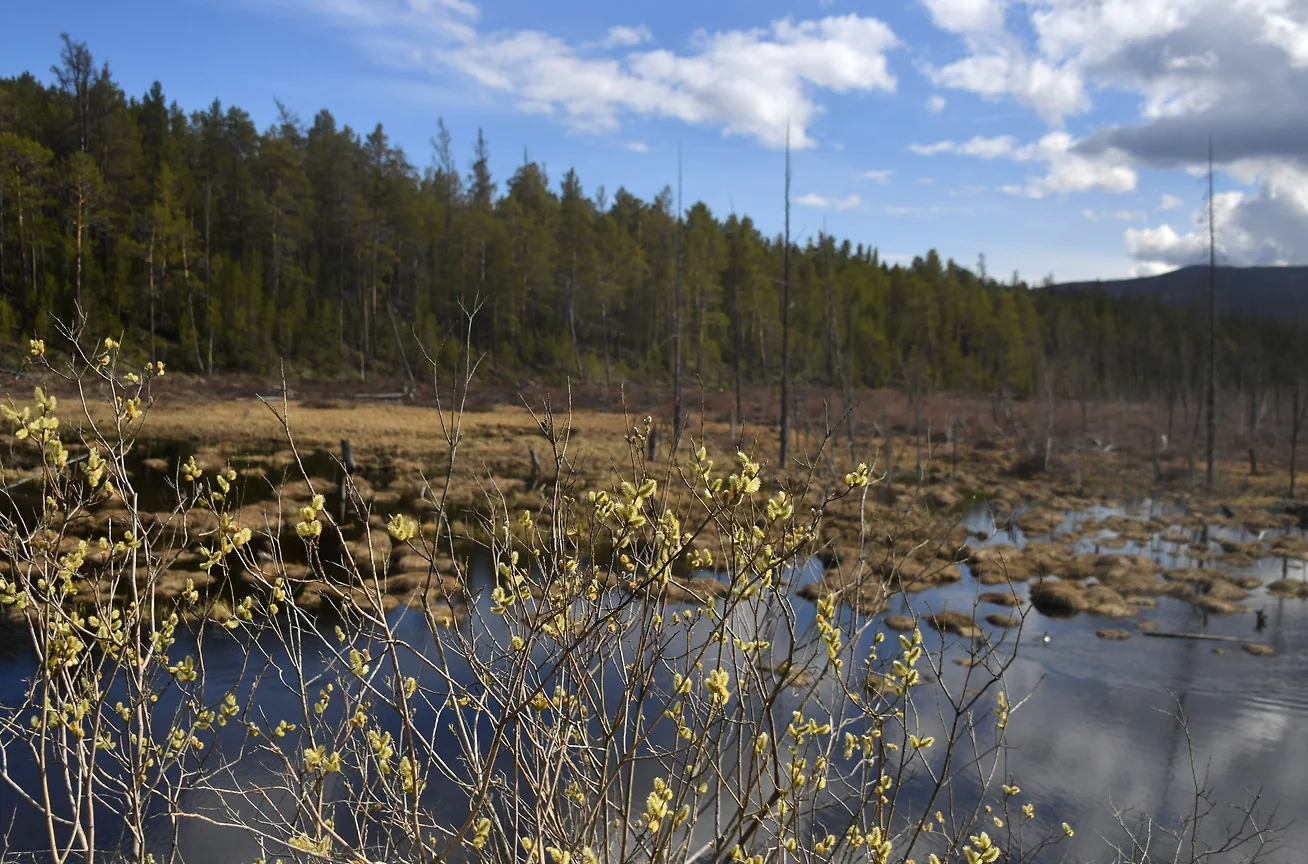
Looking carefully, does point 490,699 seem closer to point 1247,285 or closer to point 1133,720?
point 1133,720

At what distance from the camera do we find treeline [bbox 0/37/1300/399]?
34125mm

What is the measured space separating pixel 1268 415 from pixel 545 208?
42.9 m

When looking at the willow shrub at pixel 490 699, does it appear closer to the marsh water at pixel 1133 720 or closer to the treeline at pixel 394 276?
the marsh water at pixel 1133 720

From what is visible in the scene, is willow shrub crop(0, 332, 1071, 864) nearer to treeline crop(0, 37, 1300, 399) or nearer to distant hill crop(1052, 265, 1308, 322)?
treeline crop(0, 37, 1300, 399)

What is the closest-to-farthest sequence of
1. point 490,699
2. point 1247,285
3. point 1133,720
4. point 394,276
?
point 490,699, point 1133,720, point 394,276, point 1247,285

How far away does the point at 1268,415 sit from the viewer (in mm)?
47438

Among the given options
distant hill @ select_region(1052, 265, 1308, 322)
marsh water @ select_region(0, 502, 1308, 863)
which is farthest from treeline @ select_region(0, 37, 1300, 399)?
distant hill @ select_region(1052, 265, 1308, 322)

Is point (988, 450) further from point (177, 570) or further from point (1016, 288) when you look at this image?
point (1016, 288)

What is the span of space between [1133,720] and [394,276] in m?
44.0

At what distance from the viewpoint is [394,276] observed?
47.1 metres

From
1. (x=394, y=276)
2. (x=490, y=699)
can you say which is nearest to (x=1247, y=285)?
(x=394, y=276)

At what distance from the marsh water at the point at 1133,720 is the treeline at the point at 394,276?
1178 centimetres

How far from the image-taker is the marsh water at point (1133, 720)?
6.93m

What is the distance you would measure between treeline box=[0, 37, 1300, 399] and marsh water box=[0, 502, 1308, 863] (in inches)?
464
